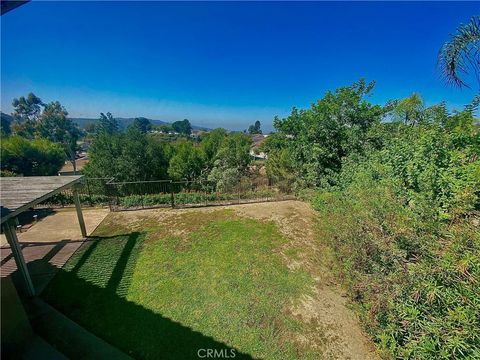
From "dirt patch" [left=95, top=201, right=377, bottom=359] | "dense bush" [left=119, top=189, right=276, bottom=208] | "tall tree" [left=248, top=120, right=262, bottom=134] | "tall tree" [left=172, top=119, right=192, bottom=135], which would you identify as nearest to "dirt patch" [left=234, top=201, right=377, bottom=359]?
"dirt patch" [left=95, top=201, right=377, bottom=359]

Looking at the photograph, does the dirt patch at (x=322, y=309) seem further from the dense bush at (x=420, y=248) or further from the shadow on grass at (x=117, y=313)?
the shadow on grass at (x=117, y=313)

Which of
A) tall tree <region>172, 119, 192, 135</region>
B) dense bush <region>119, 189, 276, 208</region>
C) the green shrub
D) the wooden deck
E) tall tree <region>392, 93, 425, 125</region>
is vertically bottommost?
dense bush <region>119, 189, 276, 208</region>

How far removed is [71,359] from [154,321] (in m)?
1.18

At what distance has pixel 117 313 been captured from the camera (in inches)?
159

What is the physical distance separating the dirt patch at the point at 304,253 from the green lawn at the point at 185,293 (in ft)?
0.69

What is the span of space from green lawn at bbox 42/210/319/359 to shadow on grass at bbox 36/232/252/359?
17 mm

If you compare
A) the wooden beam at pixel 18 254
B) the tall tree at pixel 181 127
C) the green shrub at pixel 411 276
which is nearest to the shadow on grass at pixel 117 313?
the wooden beam at pixel 18 254

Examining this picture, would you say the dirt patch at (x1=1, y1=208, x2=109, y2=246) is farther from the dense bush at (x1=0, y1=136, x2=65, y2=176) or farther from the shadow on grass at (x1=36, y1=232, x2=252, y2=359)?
the dense bush at (x1=0, y1=136, x2=65, y2=176)

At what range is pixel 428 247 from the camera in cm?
286

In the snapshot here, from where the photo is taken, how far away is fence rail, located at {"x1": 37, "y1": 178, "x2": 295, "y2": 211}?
29.3 feet

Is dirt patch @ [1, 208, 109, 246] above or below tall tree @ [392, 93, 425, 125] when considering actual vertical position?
below

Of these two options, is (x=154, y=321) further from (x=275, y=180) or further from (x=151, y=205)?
(x=275, y=180)

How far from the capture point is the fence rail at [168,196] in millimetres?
8938

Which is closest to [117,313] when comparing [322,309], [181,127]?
[322,309]
